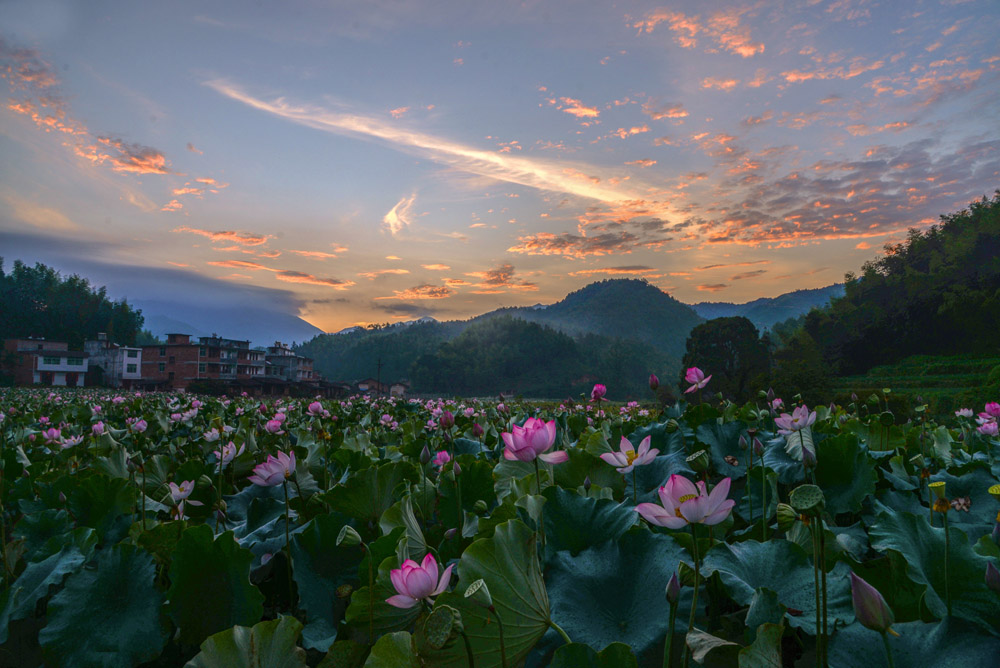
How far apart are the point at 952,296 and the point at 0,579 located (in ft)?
164

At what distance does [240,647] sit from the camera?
91cm

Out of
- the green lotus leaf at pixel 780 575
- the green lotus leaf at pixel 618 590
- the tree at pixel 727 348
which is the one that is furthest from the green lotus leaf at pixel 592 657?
the tree at pixel 727 348

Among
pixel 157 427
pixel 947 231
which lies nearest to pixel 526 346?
pixel 947 231

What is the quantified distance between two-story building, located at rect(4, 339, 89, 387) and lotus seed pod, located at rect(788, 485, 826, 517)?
7808 cm

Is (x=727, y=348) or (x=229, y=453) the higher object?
(x=727, y=348)

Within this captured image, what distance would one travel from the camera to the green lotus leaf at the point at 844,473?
1.58 meters

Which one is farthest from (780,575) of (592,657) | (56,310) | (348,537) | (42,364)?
(56,310)

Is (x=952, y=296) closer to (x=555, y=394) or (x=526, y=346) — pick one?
(x=555, y=394)

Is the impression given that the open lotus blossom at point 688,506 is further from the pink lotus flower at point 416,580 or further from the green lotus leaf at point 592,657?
the pink lotus flower at point 416,580

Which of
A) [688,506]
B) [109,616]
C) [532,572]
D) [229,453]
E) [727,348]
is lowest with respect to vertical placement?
[109,616]

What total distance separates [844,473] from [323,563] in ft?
5.15

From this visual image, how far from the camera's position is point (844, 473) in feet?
5.49

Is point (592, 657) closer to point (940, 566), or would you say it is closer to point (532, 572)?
point (532, 572)

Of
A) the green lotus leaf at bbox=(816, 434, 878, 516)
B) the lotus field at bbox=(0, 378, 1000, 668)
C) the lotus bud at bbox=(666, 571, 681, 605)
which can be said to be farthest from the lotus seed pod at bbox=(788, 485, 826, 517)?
the green lotus leaf at bbox=(816, 434, 878, 516)
